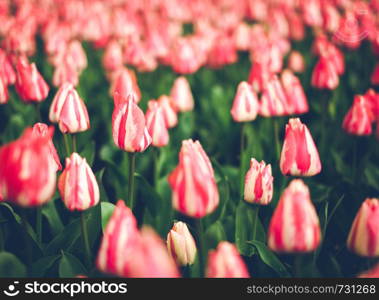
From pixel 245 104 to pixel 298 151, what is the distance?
54 cm

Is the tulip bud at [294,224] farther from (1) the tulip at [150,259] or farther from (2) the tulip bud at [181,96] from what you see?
(2) the tulip bud at [181,96]

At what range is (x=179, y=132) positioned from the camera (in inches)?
96.5

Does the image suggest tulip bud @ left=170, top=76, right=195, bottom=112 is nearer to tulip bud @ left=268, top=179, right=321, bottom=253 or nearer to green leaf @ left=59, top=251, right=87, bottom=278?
green leaf @ left=59, top=251, right=87, bottom=278

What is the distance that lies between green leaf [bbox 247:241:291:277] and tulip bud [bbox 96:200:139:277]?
505 mm

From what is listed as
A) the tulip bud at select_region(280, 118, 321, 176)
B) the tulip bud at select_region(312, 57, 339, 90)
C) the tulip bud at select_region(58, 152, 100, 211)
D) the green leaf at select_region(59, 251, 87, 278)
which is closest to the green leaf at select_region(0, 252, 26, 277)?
the green leaf at select_region(59, 251, 87, 278)

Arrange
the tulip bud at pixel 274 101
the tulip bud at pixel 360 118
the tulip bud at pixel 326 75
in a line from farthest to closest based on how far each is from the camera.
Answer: the tulip bud at pixel 326 75
the tulip bud at pixel 274 101
the tulip bud at pixel 360 118

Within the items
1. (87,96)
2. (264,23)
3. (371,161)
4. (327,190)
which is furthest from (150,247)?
(264,23)

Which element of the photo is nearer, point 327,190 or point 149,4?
point 327,190

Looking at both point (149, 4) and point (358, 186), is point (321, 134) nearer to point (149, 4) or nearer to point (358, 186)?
point (358, 186)

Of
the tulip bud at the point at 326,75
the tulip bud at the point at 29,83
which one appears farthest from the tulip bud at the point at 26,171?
the tulip bud at the point at 326,75

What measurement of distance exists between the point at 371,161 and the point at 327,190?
595 mm

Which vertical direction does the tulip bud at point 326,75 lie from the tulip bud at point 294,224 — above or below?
above

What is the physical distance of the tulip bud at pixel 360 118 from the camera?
5.85 feet

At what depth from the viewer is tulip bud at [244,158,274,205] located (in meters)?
1.32
